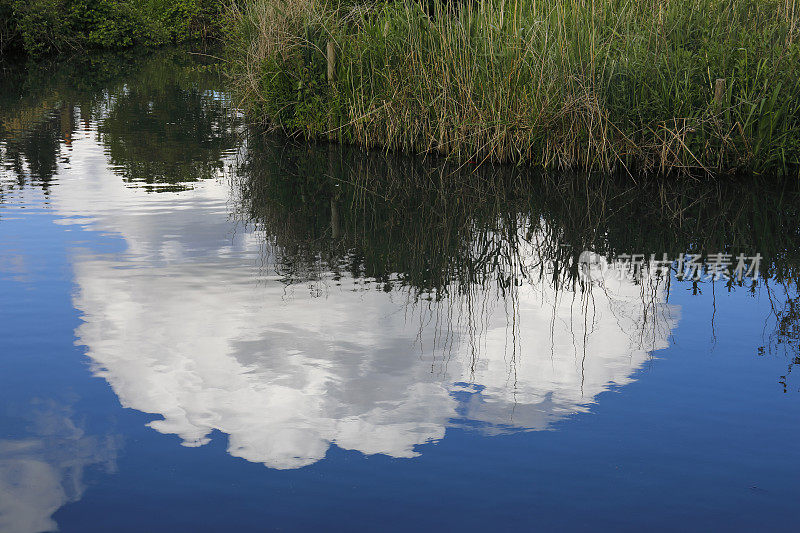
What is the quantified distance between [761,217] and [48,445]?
7369mm

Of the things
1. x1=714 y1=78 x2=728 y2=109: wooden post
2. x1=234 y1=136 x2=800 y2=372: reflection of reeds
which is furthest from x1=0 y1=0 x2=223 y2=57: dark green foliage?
x1=714 y1=78 x2=728 y2=109: wooden post

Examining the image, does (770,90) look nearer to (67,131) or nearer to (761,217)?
(761,217)

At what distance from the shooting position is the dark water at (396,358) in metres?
3.89

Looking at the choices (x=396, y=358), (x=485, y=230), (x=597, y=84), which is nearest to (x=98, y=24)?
(x=597, y=84)

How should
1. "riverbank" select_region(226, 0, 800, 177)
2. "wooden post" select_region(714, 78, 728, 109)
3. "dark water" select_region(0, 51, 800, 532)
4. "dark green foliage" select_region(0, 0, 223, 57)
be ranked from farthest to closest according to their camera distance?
"dark green foliage" select_region(0, 0, 223, 57) < "riverbank" select_region(226, 0, 800, 177) < "wooden post" select_region(714, 78, 728, 109) < "dark water" select_region(0, 51, 800, 532)

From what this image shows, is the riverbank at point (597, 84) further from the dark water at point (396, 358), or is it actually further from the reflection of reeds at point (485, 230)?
the dark water at point (396, 358)

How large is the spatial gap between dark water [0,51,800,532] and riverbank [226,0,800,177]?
0.71 meters

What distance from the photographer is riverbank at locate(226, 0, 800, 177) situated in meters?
11.0

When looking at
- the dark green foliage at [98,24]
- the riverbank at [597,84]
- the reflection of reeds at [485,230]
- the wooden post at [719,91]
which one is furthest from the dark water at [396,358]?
the dark green foliage at [98,24]

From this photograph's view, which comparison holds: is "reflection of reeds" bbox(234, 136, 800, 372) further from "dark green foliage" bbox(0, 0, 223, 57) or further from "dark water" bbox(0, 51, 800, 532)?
"dark green foliage" bbox(0, 0, 223, 57)

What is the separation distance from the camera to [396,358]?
5.50 m

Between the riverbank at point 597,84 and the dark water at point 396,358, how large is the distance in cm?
71

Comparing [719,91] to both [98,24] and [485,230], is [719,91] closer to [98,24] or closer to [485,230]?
Answer: [485,230]

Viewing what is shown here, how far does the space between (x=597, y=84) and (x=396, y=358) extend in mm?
6708
